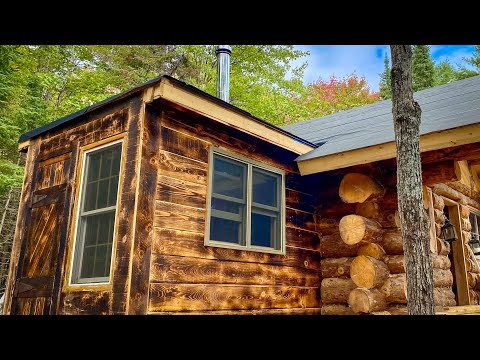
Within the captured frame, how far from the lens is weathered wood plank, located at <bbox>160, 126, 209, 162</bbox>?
193 inches

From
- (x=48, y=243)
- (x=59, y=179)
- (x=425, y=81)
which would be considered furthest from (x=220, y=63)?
(x=425, y=81)

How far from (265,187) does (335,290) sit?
74.8 inches

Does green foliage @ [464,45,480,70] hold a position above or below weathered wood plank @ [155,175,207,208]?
above

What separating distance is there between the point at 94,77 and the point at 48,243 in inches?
475

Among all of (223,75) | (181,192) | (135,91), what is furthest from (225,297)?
(223,75)

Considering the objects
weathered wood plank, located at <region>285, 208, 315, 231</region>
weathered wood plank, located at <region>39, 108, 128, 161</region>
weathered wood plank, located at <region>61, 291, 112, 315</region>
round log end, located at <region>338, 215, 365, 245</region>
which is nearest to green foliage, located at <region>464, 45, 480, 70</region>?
weathered wood plank, located at <region>285, 208, 315, 231</region>

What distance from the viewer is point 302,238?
6.60 meters

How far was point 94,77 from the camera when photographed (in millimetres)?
16109

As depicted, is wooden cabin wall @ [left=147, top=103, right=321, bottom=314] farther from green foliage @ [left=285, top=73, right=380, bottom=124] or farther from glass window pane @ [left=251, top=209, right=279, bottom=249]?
green foliage @ [left=285, top=73, right=380, bottom=124]

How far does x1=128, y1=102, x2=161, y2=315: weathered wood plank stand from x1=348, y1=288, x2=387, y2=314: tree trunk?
2.96m

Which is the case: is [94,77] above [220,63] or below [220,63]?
above

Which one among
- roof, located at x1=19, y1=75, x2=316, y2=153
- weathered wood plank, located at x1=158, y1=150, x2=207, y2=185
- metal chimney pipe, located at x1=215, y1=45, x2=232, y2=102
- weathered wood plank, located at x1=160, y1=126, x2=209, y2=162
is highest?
metal chimney pipe, located at x1=215, y1=45, x2=232, y2=102
